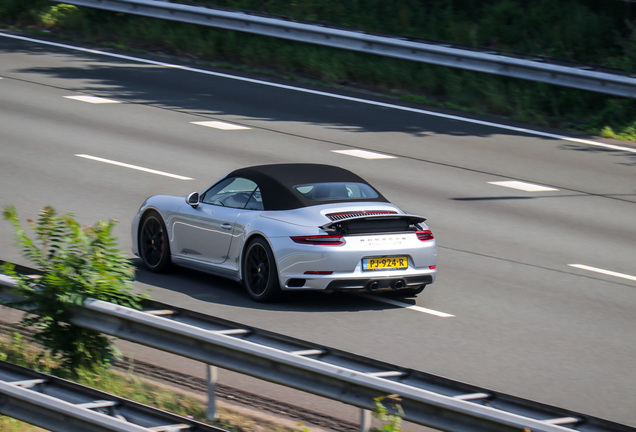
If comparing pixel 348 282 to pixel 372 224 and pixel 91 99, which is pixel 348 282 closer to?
pixel 372 224

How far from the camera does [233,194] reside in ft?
35.9

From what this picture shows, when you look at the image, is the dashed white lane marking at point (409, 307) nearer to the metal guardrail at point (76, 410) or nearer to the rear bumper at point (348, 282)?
the rear bumper at point (348, 282)

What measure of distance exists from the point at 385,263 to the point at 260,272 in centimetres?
120

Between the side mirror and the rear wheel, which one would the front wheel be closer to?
the side mirror

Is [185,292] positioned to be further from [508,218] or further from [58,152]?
[58,152]

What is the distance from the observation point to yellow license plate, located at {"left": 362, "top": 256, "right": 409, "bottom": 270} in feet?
32.4

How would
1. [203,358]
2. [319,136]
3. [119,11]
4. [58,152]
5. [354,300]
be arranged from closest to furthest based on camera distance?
[203,358]
[354,300]
[58,152]
[319,136]
[119,11]

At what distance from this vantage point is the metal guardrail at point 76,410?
557 cm

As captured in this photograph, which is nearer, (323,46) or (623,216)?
(623,216)

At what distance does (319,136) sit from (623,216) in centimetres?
551

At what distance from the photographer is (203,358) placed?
6312 mm

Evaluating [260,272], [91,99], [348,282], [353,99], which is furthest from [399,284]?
[91,99]

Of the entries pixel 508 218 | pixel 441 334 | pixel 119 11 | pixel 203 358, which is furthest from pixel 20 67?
pixel 203 358

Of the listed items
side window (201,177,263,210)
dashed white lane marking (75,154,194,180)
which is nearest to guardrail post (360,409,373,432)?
side window (201,177,263,210)
